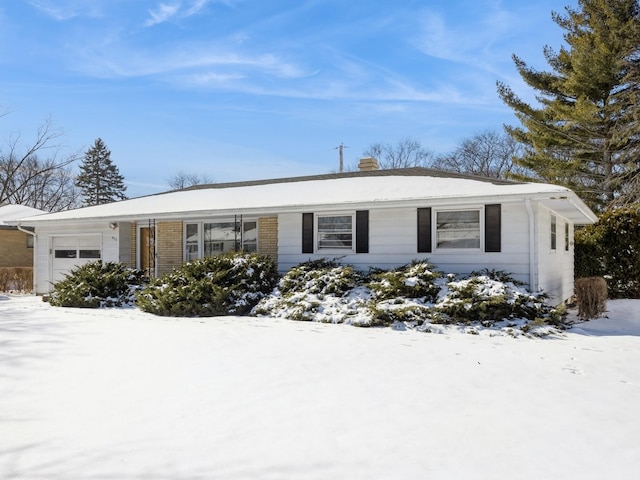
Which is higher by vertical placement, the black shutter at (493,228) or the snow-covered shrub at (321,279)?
the black shutter at (493,228)

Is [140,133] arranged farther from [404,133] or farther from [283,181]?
[404,133]

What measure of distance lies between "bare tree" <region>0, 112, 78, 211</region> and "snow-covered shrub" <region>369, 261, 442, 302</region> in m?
28.4

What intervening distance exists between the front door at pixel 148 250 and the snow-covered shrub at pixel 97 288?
1.40m

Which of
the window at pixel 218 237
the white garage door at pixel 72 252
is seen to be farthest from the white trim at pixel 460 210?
the white garage door at pixel 72 252

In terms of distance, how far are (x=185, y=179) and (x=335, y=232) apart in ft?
138

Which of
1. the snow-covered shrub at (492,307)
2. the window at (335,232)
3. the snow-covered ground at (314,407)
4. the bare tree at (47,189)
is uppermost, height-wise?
the bare tree at (47,189)

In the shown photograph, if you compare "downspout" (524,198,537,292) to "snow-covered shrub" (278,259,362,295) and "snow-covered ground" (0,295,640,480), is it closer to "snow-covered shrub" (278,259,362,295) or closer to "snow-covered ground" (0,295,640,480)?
"snow-covered ground" (0,295,640,480)

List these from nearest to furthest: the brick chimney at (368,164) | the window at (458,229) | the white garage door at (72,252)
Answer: the window at (458,229)
the white garage door at (72,252)
the brick chimney at (368,164)

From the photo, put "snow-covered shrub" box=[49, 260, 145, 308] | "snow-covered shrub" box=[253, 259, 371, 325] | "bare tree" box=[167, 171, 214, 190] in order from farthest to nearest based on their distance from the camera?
"bare tree" box=[167, 171, 214, 190], "snow-covered shrub" box=[49, 260, 145, 308], "snow-covered shrub" box=[253, 259, 371, 325]

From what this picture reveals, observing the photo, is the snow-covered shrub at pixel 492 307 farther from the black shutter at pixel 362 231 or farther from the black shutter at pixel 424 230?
the black shutter at pixel 362 231

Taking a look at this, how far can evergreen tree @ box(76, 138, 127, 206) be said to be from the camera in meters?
44.4

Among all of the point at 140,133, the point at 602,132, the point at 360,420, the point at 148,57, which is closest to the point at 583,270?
the point at 602,132

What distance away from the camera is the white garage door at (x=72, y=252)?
1502 cm

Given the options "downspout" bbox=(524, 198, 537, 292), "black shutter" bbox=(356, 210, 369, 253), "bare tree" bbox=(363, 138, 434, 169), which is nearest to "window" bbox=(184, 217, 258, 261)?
"black shutter" bbox=(356, 210, 369, 253)
